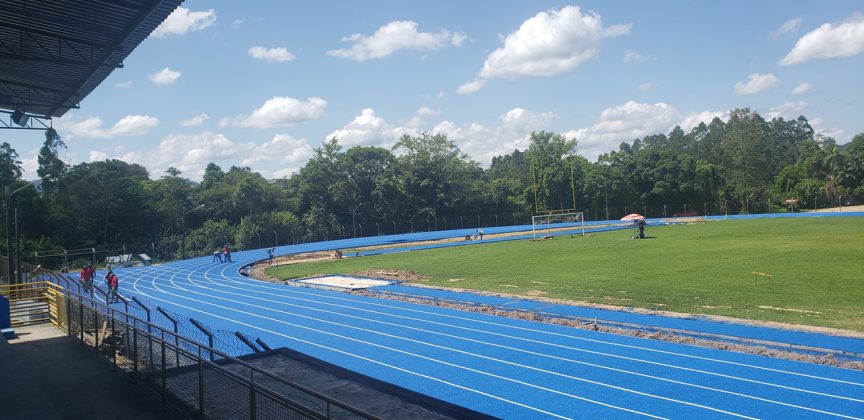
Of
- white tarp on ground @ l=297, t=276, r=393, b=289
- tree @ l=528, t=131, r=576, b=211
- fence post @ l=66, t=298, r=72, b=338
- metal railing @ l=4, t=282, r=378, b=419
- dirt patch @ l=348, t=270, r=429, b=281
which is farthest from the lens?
tree @ l=528, t=131, r=576, b=211

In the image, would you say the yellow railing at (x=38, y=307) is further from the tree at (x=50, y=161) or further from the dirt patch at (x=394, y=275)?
the tree at (x=50, y=161)

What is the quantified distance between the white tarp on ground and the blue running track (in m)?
5.70

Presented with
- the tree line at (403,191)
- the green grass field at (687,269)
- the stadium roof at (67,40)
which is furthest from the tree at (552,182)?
the stadium roof at (67,40)

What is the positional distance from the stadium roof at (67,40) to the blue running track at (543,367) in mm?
8502

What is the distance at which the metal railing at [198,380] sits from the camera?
671 cm

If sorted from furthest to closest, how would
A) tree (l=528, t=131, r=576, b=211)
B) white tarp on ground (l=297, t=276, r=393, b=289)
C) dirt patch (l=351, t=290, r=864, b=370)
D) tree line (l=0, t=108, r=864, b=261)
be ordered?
1. tree (l=528, t=131, r=576, b=211)
2. tree line (l=0, t=108, r=864, b=261)
3. white tarp on ground (l=297, t=276, r=393, b=289)
4. dirt patch (l=351, t=290, r=864, b=370)

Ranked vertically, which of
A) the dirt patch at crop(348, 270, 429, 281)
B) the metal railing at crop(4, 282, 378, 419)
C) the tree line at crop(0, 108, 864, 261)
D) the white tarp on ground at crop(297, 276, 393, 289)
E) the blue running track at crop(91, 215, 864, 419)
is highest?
the tree line at crop(0, 108, 864, 261)

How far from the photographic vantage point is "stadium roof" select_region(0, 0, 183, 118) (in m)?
12.0

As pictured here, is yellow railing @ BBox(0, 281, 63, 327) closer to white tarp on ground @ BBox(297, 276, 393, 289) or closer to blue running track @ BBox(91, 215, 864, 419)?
blue running track @ BBox(91, 215, 864, 419)

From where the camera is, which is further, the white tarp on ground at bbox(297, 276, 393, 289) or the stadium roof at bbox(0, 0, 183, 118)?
the white tarp on ground at bbox(297, 276, 393, 289)

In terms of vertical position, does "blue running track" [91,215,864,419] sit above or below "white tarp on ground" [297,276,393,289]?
below

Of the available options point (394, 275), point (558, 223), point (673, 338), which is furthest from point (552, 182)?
point (673, 338)

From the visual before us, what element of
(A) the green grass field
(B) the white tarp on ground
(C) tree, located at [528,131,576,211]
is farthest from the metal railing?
(C) tree, located at [528,131,576,211]

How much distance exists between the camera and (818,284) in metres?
20.6
